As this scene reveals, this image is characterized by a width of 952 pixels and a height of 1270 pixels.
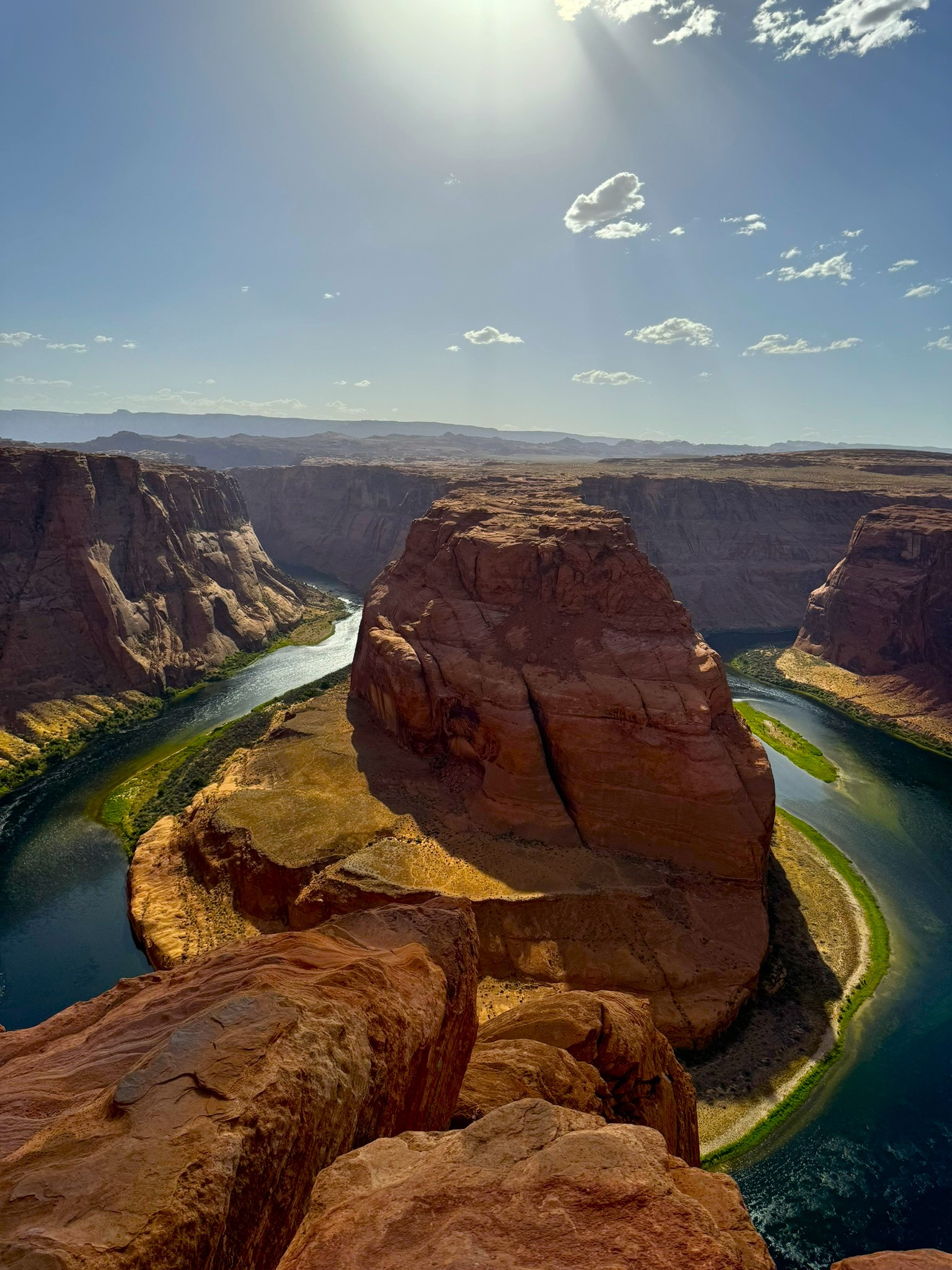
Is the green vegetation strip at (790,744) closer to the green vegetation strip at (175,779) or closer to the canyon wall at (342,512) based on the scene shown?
the green vegetation strip at (175,779)

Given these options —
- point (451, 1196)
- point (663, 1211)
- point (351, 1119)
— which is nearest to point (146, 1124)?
point (351, 1119)

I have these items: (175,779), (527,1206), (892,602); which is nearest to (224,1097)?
(527,1206)

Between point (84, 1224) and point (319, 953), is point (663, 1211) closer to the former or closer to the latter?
point (84, 1224)

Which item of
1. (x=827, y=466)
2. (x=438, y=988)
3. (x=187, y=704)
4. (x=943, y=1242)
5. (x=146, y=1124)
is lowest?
(x=943, y=1242)

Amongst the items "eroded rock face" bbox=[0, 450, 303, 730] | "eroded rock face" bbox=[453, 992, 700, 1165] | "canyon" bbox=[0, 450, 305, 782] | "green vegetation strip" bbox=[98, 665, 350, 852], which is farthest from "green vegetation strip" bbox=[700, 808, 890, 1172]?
"eroded rock face" bbox=[0, 450, 303, 730]

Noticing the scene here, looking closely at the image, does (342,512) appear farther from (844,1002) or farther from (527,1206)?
(527,1206)

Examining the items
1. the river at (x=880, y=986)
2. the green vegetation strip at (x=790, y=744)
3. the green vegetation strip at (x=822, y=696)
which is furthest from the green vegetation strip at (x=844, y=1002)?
the green vegetation strip at (x=822, y=696)
